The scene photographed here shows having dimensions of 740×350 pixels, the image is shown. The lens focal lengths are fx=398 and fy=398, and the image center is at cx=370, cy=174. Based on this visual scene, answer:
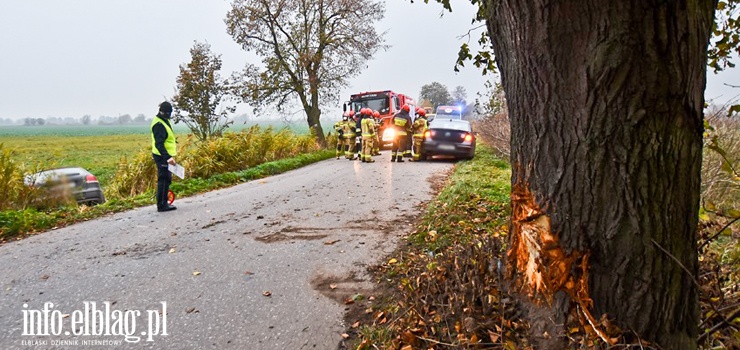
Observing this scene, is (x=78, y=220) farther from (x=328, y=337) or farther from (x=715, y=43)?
(x=715, y=43)

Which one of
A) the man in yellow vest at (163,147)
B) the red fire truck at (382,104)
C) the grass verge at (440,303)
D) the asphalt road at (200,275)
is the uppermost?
the red fire truck at (382,104)

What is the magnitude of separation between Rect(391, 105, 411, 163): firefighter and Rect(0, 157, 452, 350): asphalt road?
656 cm

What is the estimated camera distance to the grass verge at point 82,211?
5.51m

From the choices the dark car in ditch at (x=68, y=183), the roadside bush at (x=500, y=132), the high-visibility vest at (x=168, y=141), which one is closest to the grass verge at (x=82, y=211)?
the dark car in ditch at (x=68, y=183)

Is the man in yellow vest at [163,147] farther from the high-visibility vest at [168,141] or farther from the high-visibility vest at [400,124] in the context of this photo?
the high-visibility vest at [400,124]

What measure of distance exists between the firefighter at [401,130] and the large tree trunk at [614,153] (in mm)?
11106

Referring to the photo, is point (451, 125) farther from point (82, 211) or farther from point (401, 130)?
point (82, 211)

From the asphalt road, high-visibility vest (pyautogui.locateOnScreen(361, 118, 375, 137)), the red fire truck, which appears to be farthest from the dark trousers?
the red fire truck

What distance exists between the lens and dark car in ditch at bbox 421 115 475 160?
42.0 ft

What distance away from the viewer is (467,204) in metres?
5.52

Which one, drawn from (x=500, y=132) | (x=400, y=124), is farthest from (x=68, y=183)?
(x=500, y=132)

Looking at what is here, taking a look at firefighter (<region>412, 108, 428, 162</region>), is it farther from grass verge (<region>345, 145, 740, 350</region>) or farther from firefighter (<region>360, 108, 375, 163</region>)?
grass verge (<region>345, 145, 740, 350</region>)

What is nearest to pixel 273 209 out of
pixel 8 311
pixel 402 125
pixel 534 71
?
pixel 8 311

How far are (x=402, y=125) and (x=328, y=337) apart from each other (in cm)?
1084
